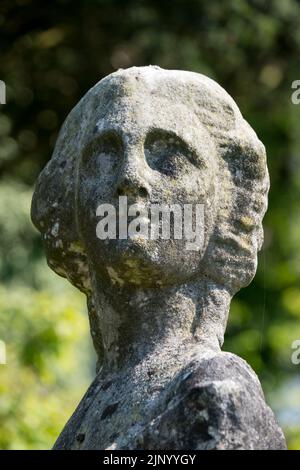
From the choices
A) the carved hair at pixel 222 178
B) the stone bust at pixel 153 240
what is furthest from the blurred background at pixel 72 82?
the stone bust at pixel 153 240

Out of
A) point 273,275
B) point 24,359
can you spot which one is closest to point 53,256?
point 24,359

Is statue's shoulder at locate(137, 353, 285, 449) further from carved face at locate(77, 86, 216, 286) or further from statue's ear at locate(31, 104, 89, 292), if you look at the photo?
statue's ear at locate(31, 104, 89, 292)

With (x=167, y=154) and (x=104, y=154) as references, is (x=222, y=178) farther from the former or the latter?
(x=104, y=154)

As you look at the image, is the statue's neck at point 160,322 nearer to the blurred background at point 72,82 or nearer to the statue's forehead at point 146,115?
the statue's forehead at point 146,115

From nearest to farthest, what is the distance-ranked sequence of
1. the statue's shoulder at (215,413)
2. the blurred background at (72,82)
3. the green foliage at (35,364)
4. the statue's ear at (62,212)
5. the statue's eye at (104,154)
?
the statue's shoulder at (215,413)
the statue's eye at (104,154)
the statue's ear at (62,212)
the green foliage at (35,364)
the blurred background at (72,82)

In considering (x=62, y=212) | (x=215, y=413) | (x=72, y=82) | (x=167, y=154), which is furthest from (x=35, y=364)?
(x=215, y=413)

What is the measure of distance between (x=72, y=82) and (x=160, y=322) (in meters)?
8.37

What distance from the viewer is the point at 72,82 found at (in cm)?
1222

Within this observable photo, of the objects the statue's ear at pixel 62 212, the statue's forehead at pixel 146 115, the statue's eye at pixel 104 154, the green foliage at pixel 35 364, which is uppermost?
the statue's forehead at pixel 146 115

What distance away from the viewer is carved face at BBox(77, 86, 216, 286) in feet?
13.2

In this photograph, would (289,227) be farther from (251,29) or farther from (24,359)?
(24,359)

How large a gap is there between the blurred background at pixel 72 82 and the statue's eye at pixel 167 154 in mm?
5332

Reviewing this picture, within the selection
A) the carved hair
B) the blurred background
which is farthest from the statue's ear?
the blurred background

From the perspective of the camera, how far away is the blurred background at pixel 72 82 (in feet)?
32.1
